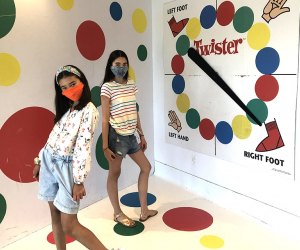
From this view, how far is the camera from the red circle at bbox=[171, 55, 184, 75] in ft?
8.85

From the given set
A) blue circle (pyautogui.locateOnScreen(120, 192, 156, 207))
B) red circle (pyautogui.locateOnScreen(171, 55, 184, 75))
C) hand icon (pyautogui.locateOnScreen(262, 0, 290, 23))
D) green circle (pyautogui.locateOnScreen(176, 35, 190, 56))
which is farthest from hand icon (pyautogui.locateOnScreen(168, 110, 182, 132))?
hand icon (pyautogui.locateOnScreen(262, 0, 290, 23))

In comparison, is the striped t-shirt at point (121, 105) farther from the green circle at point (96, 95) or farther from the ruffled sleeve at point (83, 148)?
the ruffled sleeve at point (83, 148)

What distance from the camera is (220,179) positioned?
8.25 feet

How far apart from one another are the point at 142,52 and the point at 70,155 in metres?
1.59

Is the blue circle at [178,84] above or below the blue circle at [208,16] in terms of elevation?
below

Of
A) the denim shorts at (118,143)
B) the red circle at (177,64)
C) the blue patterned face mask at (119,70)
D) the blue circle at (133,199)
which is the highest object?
the red circle at (177,64)

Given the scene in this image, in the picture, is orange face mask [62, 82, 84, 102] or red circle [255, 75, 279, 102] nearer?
orange face mask [62, 82, 84, 102]

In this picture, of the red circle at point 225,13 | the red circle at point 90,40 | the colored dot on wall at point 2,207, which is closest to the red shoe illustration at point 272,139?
the red circle at point 225,13

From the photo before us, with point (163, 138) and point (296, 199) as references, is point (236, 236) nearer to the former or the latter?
point (296, 199)

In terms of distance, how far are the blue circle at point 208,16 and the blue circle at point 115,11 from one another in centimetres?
69

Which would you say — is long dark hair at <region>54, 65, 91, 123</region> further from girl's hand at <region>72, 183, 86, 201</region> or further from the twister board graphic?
the twister board graphic

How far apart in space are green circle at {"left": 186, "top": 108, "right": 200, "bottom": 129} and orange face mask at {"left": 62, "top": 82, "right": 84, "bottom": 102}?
129 cm

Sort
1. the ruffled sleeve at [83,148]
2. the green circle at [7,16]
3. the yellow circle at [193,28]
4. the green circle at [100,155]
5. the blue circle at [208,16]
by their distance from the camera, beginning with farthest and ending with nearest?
the green circle at [100,155] → the yellow circle at [193,28] → the blue circle at [208,16] → the green circle at [7,16] → the ruffled sleeve at [83,148]

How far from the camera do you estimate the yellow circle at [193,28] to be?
2.48 m
